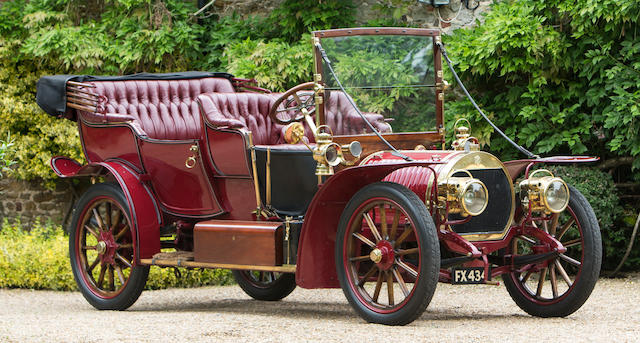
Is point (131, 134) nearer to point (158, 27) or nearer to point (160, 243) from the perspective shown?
point (160, 243)

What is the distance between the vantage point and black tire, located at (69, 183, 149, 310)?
7.04 metres

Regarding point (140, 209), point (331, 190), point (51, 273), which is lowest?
point (51, 273)

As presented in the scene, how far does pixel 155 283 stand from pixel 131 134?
8.35ft

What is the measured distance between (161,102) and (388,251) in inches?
122

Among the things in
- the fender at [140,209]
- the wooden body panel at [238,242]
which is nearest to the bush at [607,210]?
the wooden body panel at [238,242]

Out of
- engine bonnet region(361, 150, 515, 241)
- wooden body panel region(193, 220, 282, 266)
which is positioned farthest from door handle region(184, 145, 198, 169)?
engine bonnet region(361, 150, 515, 241)

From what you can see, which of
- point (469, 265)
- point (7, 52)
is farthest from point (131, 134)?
A: point (7, 52)

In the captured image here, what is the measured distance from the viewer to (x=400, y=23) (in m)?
10.5

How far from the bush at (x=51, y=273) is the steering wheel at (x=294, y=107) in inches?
104

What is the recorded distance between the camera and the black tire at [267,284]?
774 cm

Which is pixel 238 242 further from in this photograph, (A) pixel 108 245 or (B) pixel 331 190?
(A) pixel 108 245

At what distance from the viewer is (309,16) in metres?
11.1

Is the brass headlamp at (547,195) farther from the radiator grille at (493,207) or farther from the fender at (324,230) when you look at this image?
the fender at (324,230)

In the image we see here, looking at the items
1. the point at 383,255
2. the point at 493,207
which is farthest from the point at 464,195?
the point at 383,255
